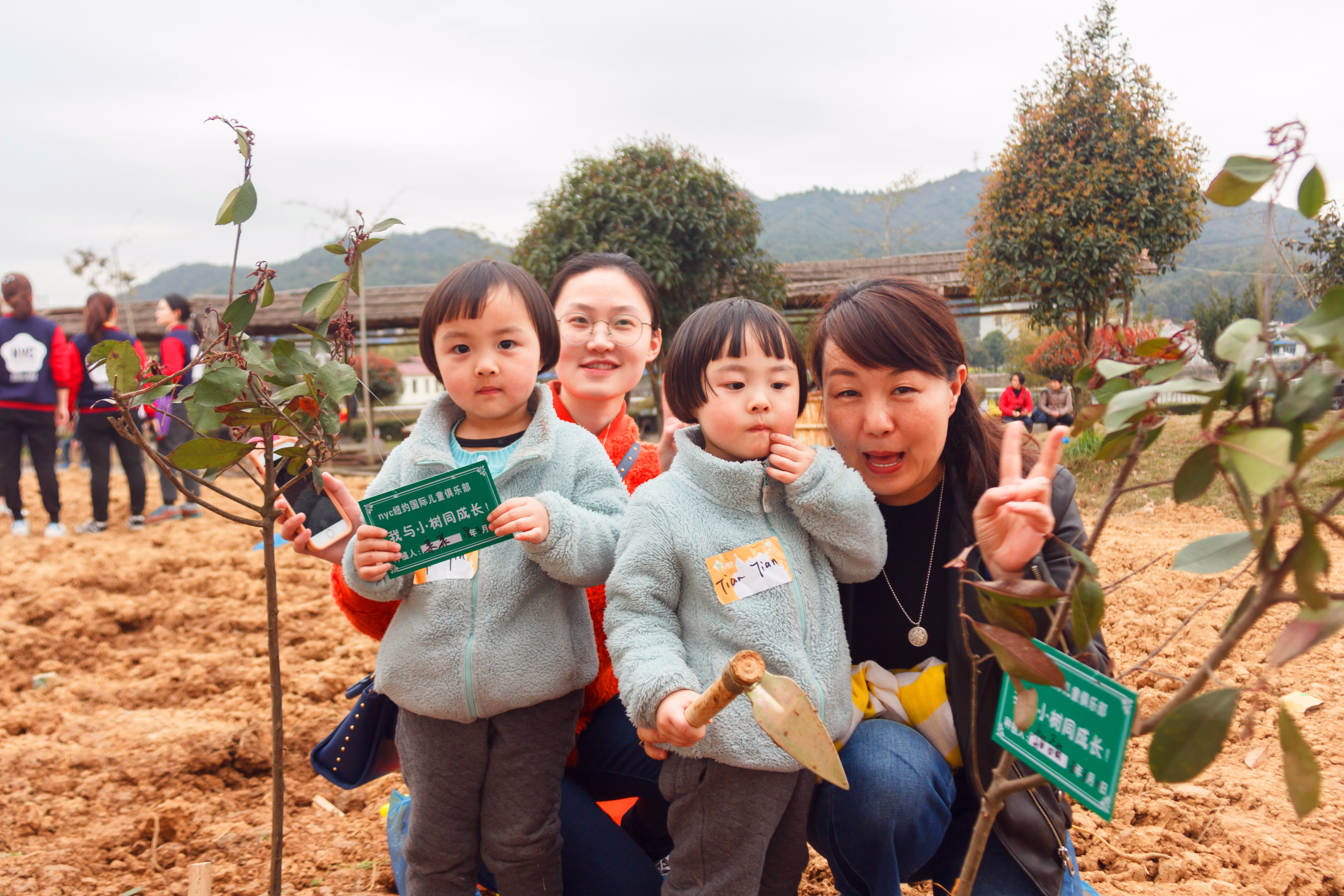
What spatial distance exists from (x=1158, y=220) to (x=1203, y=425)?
6.73m

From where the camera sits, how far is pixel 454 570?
1.43 metres

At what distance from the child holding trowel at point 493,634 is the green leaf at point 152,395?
0.34 m

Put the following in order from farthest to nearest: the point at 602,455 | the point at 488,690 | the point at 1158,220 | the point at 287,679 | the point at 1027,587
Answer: the point at 1158,220 < the point at 287,679 < the point at 602,455 < the point at 488,690 < the point at 1027,587

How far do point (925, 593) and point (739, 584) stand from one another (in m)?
0.44

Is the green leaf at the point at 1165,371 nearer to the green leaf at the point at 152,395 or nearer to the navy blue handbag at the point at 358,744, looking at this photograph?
the green leaf at the point at 152,395

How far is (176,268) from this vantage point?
78250mm

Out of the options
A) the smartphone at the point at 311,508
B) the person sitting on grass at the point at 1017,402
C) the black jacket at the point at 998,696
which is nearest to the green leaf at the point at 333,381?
the smartphone at the point at 311,508

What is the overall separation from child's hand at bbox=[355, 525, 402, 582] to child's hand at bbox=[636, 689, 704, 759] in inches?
19.1

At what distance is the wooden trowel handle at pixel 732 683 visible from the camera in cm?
87

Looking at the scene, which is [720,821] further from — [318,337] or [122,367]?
[122,367]

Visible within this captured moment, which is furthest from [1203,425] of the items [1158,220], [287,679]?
[1158,220]

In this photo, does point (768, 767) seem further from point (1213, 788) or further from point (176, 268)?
point (176, 268)

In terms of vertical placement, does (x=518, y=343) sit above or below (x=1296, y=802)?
above

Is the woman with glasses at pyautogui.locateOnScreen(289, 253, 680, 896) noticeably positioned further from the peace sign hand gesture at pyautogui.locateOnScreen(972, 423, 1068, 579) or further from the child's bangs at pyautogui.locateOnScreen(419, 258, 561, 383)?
the peace sign hand gesture at pyautogui.locateOnScreen(972, 423, 1068, 579)
